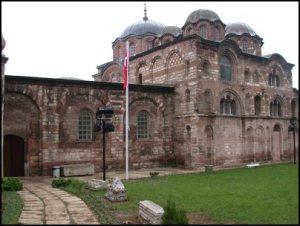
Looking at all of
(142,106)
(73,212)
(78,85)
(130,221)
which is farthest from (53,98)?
(130,221)

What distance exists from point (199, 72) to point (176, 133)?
4107 mm

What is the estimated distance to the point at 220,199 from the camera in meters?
11.1

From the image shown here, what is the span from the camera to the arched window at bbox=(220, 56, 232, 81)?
80.6 ft

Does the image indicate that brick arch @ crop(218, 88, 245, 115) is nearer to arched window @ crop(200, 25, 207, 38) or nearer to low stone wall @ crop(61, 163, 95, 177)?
arched window @ crop(200, 25, 207, 38)

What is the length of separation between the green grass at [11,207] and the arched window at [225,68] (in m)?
15.7

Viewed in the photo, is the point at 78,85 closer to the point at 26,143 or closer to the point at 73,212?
the point at 26,143

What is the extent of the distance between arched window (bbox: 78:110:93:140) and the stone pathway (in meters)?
6.99

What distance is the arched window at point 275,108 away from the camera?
91.7ft

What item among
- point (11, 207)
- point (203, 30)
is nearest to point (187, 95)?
point (203, 30)

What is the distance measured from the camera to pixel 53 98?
19875mm

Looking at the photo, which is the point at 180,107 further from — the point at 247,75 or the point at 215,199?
the point at 215,199

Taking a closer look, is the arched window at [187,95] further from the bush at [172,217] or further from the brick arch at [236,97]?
the bush at [172,217]

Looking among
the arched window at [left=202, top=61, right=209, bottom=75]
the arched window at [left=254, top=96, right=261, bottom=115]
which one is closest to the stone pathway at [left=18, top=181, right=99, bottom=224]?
the arched window at [left=202, top=61, right=209, bottom=75]

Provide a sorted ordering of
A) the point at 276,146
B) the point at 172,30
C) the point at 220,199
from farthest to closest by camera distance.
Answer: the point at 172,30
the point at 276,146
the point at 220,199
